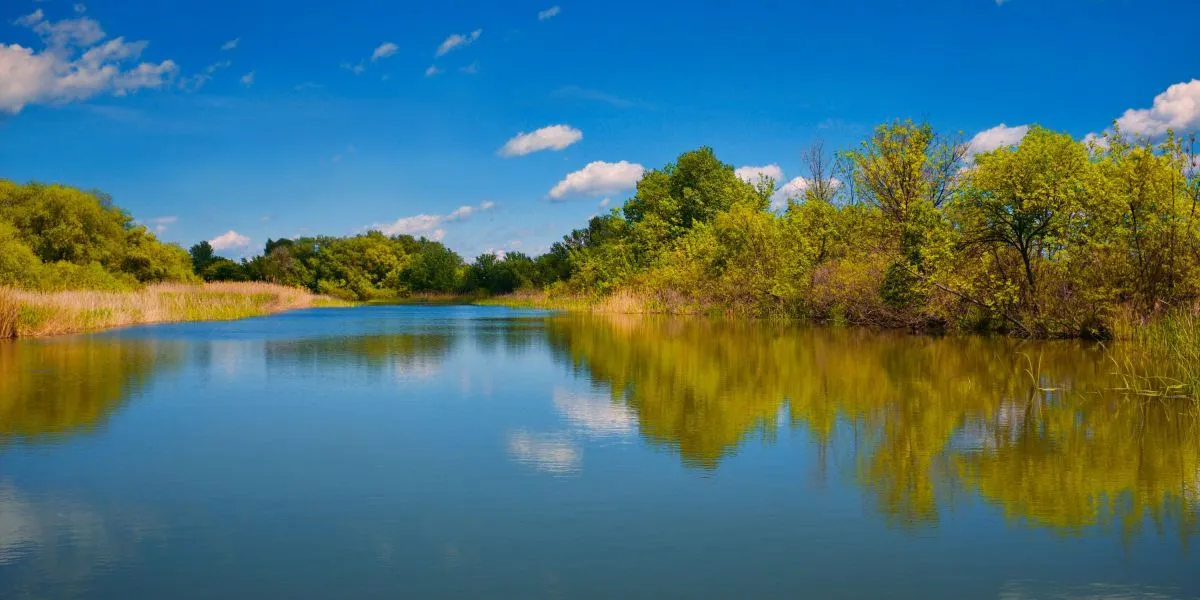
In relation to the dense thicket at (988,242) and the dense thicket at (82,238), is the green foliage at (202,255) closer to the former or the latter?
the dense thicket at (82,238)

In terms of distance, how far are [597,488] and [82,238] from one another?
5595 cm

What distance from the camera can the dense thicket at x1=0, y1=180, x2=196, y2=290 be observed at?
46.5 meters

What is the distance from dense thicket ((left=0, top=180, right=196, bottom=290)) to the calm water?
38.2 m

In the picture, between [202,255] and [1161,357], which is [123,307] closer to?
[1161,357]

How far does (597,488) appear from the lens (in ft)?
22.7

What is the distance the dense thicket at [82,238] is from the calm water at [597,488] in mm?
38151

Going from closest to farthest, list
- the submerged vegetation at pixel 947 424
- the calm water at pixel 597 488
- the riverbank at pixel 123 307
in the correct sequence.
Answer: the calm water at pixel 597 488 < the submerged vegetation at pixel 947 424 < the riverbank at pixel 123 307

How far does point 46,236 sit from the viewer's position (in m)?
50.5

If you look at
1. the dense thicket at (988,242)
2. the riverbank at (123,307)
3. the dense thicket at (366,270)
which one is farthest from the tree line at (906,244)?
the dense thicket at (366,270)

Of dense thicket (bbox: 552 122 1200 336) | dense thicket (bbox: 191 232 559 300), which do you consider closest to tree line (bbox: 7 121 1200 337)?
dense thicket (bbox: 552 122 1200 336)

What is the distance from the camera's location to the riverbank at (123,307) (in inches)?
966

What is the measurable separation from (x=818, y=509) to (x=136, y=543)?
478cm

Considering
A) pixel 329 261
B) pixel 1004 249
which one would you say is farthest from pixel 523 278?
pixel 1004 249

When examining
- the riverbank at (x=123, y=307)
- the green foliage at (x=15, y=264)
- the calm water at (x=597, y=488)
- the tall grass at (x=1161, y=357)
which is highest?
the green foliage at (x=15, y=264)
